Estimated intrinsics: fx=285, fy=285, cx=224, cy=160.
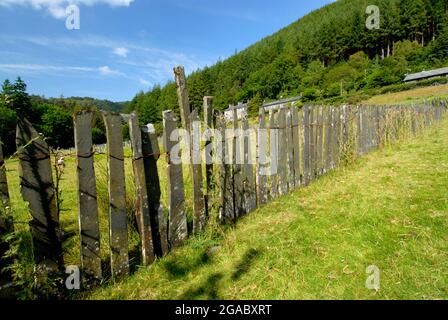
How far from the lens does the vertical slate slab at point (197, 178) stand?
3.36 meters

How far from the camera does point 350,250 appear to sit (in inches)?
121

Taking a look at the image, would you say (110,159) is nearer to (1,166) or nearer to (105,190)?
(1,166)

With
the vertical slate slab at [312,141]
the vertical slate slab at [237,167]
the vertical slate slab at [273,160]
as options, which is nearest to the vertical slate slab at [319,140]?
the vertical slate slab at [312,141]

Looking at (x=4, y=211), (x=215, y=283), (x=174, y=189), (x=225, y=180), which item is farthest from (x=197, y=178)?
(x=4, y=211)

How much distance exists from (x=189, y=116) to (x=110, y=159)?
1.08 metres

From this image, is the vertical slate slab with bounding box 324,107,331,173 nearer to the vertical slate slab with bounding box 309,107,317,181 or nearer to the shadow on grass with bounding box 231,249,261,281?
→ the vertical slate slab with bounding box 309,107,317,181

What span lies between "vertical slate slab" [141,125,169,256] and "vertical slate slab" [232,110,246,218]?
50.7 inches

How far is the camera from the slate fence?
2.29 metres

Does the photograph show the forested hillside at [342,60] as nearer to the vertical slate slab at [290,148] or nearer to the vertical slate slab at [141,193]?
the vertical slate slab at [290,148]

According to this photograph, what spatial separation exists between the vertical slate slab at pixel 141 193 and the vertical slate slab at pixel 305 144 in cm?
343

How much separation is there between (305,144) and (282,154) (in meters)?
0.81

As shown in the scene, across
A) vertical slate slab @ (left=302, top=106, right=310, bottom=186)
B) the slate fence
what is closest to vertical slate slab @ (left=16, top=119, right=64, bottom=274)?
the slate fence

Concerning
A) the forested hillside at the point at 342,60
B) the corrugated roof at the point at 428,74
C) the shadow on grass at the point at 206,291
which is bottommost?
the shadow on grass at the point at 206,291
